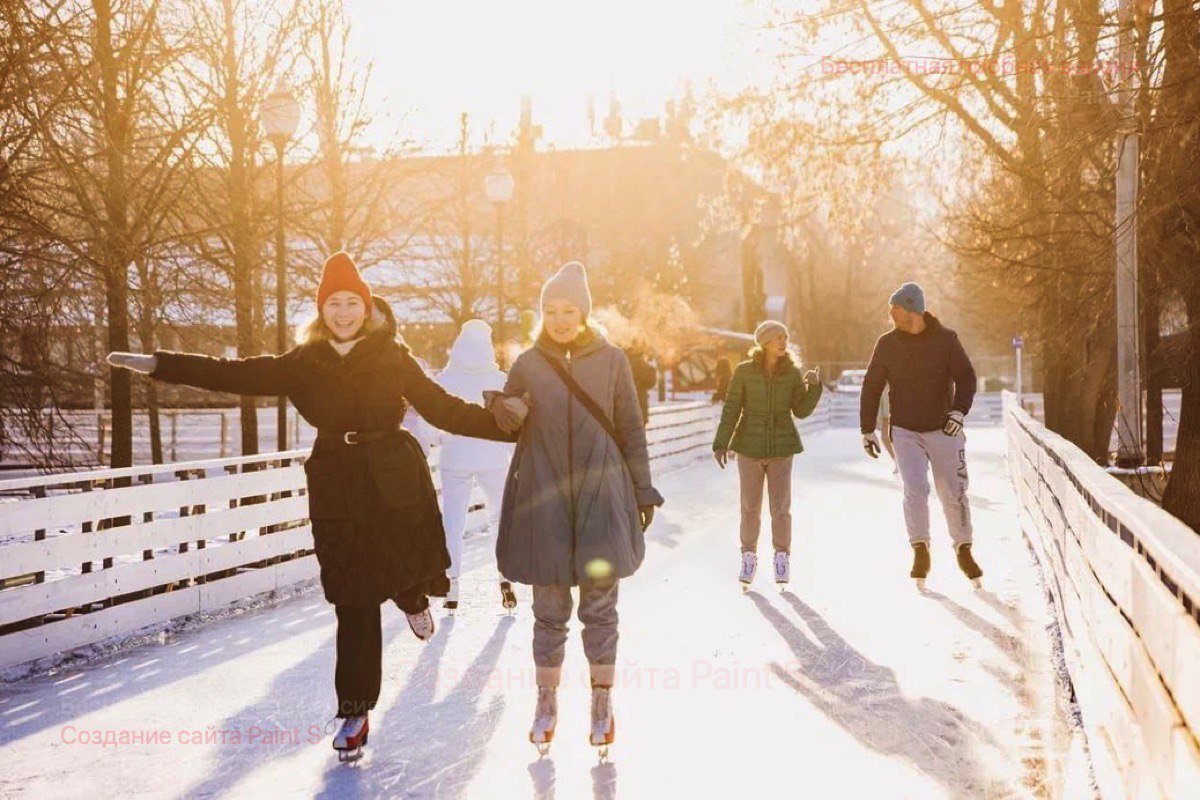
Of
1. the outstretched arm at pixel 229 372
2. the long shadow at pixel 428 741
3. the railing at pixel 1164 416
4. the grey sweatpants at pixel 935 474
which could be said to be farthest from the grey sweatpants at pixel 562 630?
the railing at pixel 1164 416

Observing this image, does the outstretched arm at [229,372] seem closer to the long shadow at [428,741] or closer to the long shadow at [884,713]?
the long shadow at [428,741]

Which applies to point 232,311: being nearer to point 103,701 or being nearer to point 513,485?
point 103,701

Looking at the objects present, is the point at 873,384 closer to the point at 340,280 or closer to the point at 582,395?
the point at 582,395

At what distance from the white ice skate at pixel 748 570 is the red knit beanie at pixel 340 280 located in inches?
181

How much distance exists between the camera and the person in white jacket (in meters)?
8.36

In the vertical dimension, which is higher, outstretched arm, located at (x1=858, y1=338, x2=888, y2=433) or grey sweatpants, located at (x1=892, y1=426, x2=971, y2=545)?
outstretched arm, located at (x1=858, y1=338, x2=888, y2=433)

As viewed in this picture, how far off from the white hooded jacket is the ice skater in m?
2.48

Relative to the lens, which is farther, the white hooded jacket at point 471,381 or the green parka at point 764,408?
the green parka at point 764,408

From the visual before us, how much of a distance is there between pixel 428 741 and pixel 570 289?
1.90 meters

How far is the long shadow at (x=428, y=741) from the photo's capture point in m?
4.60

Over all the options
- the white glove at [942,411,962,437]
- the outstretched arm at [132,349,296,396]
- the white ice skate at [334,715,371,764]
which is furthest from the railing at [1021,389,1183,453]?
the outstretched arm at [132,349,296,396]

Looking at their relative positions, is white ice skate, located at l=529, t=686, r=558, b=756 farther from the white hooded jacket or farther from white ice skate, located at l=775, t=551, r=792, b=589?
white ice skate, located at l=775, t=551, r=792, b=589

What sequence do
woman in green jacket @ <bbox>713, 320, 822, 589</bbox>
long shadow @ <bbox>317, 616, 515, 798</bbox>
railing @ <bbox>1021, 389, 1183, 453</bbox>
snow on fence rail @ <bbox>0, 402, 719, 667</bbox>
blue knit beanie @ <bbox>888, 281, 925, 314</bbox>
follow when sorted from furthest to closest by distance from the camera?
railing @ <bbox>1021, 389, 1183, 453</bbox>
woman in green jacket @ <bbox>713, 320, 822, 589</bbox>
blue knit beanie @ <bbox>888, 281, 925, 314</bbox>
snow on fence rail @ <bbox>0, 402, 719, 667</bbox>
long shadow @ <bbox>317, 616, 515, 798</bbox>

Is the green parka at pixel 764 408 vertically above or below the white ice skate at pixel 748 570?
above
